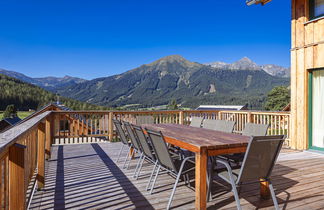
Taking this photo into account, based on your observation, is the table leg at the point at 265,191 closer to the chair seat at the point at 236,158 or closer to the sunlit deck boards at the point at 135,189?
the sunlit deck boards at the point at 135,189

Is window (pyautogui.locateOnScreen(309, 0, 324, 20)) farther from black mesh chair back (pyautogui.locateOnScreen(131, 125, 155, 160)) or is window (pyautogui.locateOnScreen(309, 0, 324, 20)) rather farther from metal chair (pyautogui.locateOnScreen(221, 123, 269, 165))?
black mesh chair back (pyautogui.locateOnScreen(131, 125, 155, 160))

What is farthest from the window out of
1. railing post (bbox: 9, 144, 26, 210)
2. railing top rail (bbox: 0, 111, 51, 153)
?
railing post (bbox: 9, 144, 26, 210)

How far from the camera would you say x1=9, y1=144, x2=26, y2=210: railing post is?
4.67ft

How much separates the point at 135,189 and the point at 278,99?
38.7 metres

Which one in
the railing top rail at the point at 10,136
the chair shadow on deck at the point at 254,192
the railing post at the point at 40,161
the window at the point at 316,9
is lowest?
the chair shadow on deck at the point at 254,192

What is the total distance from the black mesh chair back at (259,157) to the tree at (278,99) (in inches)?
1483

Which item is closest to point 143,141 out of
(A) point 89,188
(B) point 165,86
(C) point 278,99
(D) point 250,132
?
(A) point 89,188

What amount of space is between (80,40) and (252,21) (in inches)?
1174

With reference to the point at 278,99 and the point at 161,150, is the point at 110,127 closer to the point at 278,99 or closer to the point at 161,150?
the point at 161,150

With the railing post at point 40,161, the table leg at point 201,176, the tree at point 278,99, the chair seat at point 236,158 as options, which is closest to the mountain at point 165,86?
the tree at point 278,99

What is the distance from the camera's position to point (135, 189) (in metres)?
3.24

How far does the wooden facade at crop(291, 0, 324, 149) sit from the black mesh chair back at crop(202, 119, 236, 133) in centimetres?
270

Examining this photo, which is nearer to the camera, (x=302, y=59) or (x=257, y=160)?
(x=257, y=160)

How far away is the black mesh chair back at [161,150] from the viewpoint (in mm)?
2697
